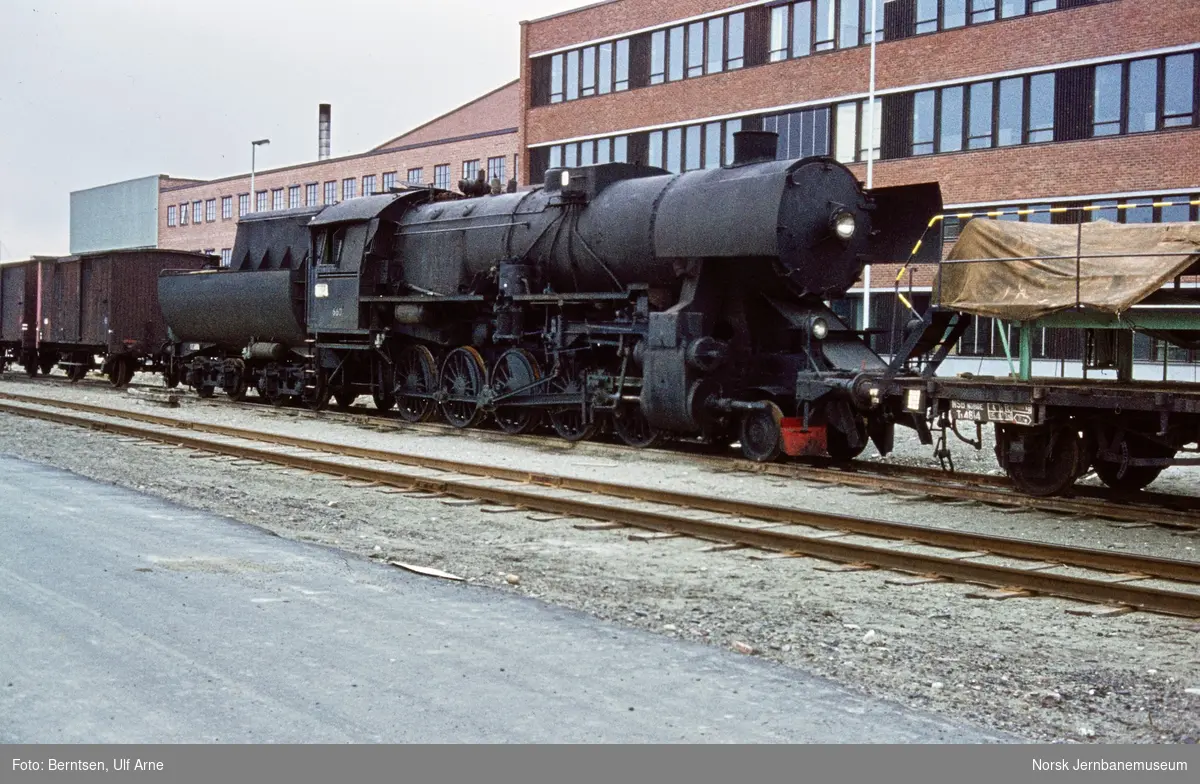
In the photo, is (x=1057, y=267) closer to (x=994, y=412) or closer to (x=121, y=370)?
(x=994, y=412)

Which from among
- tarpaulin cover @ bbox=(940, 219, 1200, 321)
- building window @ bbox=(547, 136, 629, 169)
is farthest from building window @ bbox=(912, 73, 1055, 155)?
tarpaulin cover @ bbox=(940, 219, 1200, 321)

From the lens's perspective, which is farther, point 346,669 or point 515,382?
→ point 515,382

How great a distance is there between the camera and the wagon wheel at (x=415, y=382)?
68.8 feet

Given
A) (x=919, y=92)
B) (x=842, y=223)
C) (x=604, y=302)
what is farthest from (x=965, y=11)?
(x=842, y=223)

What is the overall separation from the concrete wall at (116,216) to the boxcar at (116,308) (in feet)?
177

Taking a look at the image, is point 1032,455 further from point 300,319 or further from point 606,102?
point 606,102

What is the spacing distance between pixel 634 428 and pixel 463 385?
3.77 metres

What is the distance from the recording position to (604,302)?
1752 cm

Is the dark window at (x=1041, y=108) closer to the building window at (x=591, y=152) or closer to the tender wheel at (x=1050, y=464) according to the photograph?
the building window at (x=591, y=152)

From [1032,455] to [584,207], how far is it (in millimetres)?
7849

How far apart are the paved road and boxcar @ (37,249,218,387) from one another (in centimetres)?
2312

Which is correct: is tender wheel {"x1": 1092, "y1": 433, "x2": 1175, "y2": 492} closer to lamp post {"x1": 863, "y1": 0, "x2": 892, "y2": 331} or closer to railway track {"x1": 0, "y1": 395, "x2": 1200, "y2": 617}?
railway track {"x1": 0, "y1": 395, "x2": 1200, "y2": 617}

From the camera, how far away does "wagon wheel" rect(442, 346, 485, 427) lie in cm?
1983

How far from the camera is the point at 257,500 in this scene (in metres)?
12.1
